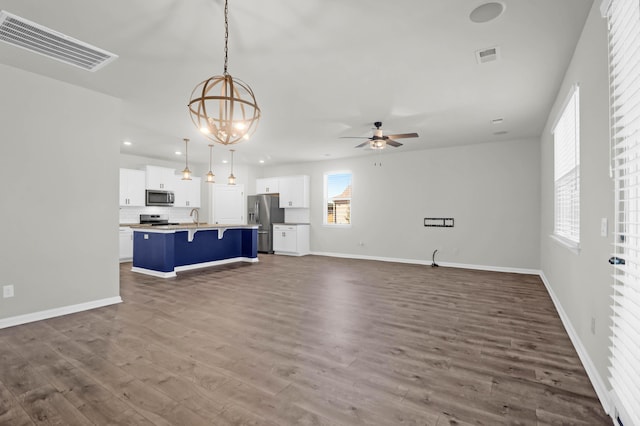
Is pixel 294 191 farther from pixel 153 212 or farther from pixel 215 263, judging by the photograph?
pixel 153 212

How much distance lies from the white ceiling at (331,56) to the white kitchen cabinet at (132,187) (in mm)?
2702

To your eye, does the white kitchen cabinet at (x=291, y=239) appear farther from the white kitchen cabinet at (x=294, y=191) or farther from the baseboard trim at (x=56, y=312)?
the baseboard trim at (x=56, y=312)

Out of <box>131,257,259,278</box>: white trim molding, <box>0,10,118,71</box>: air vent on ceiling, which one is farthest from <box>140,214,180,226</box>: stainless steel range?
<box>0,10,118,71</box>: air vent on ceiling

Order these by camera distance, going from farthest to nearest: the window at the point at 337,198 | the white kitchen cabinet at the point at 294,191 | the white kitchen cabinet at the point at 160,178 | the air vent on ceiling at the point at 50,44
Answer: the white kitchen cabinet at the point at 294,191, the window at the point at 337,198, the white kitchen cabinet at the point at 160,178, the air vent on ceiling at the point at 50,44

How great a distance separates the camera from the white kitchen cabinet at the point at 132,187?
24.4 ft

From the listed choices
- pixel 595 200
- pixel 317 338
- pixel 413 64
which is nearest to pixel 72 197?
pixel 317 338

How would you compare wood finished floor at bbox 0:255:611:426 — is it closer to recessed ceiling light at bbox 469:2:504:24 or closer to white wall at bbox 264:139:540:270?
Answer: white wall at bbox 264:139:540:270

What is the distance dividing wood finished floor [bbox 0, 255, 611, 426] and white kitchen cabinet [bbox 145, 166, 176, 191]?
14.2 feet

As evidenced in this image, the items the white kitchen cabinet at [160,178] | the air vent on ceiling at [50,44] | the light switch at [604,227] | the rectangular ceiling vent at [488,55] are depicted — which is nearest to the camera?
the light switch at [604,227]

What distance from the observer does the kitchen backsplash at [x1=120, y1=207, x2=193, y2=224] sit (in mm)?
7905

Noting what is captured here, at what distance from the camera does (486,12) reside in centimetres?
239

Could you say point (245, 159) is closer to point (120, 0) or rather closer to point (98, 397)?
point (120, 0)

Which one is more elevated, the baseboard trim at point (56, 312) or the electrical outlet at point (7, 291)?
the electrical outlet at point (7, 291)

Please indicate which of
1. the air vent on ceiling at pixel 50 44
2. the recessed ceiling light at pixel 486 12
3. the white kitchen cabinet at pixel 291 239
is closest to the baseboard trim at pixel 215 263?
the white kitchen cabinet at pixel 291 239
